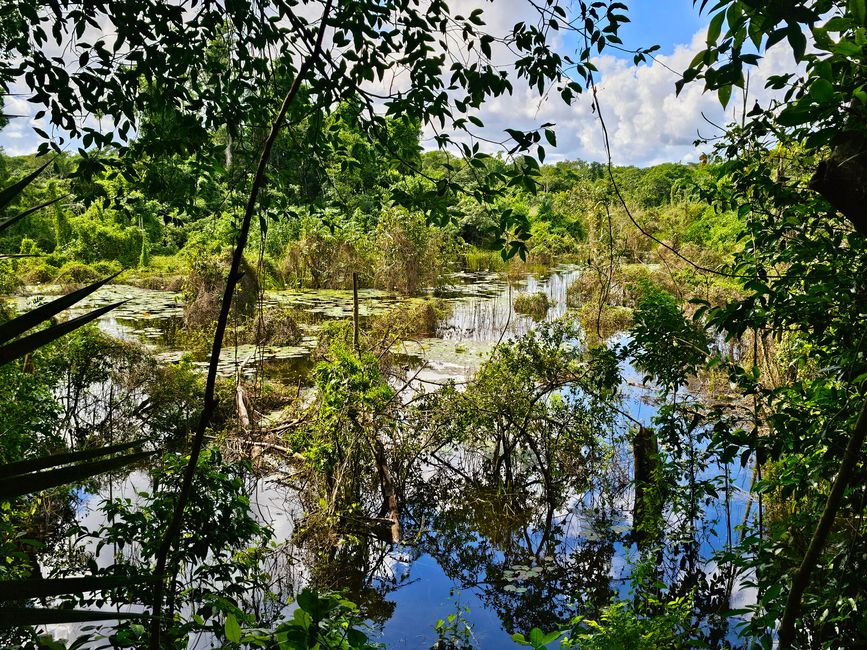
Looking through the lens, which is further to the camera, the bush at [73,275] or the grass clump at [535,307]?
the bush at [73,275]

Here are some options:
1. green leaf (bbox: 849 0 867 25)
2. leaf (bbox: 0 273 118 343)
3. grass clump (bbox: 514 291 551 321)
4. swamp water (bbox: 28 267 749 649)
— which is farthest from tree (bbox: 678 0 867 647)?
grass clump (bbox: 514 291 551 321)

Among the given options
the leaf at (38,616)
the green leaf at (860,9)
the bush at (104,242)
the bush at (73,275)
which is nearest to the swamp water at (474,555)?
the leaf at (38,616)

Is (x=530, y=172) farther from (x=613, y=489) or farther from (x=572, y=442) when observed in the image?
(x=613, y=489)

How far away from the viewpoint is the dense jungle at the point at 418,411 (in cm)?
133

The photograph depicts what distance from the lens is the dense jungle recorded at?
52.3 inches

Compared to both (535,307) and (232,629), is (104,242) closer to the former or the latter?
(535,307)

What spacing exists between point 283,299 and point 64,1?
32.7 ft

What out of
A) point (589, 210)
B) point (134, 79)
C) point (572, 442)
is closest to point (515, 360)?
point (572, 442)

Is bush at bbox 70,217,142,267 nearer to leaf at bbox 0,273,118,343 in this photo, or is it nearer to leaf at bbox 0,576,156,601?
leaf at bbox 0,273,118,343

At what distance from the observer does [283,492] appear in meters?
5.55

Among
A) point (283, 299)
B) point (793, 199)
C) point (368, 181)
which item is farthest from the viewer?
point (368, 181)

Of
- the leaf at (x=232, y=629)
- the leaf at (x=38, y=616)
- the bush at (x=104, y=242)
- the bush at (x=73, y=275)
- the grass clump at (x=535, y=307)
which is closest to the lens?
the leaf at (x=38, y=616)

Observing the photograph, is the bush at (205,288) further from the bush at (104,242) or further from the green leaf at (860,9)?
the bush at (104,242)

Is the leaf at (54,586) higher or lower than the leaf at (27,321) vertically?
lower
